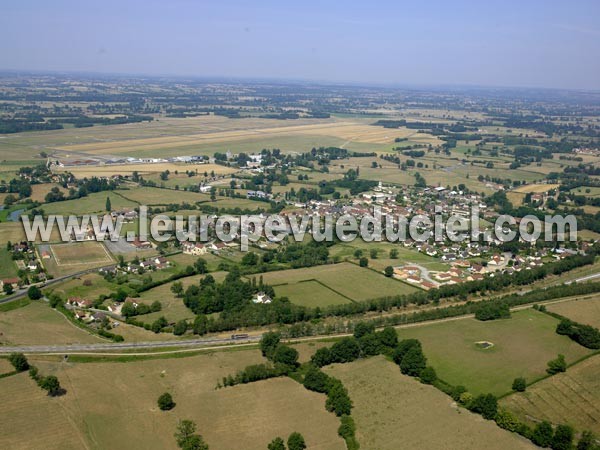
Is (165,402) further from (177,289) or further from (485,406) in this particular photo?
(177,289)

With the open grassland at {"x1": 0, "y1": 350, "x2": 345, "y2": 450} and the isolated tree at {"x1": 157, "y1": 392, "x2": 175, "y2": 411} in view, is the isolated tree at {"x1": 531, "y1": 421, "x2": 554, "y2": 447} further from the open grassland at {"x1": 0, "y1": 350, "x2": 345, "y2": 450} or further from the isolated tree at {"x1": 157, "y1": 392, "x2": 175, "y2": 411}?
the isolated tree at {"x1": 157, "y1": 392, "x2": 175, "y2": 411}

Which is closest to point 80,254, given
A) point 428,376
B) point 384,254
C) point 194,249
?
point 194,249

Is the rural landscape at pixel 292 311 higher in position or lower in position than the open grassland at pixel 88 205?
higher

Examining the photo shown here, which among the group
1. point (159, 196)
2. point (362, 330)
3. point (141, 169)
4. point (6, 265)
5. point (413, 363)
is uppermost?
point (413, 363)

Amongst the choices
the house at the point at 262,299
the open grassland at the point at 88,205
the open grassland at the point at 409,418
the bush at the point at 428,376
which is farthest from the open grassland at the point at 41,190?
the bush at the point at 428,376

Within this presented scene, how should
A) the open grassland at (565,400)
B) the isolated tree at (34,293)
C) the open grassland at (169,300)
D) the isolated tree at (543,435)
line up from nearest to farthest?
the isolated tree at (543,435) → the open grassland at (565,400) → the open grassland at (169,300) → the isolated tree at (34,293)

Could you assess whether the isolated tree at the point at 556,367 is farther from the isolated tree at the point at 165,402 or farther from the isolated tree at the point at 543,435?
the isolated tree at the point at 165,402

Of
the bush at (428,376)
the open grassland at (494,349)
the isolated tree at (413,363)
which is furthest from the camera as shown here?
the open grassland at (494,349)
